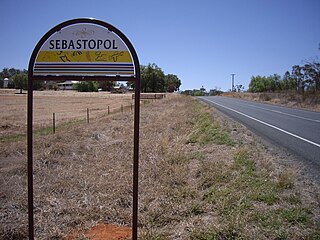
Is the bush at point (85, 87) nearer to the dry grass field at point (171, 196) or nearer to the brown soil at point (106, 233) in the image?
the dry grass field at point (171, 196)

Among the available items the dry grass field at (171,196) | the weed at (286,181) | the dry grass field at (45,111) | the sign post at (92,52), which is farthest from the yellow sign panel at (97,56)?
the dry grass field at (45,111)

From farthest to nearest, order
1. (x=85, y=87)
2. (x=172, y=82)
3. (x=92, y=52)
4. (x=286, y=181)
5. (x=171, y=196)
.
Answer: (x=172, y=82) < (x=85, y=87) < (x=286, y=181) < (x=171, y=196) < (x=92, y=52)

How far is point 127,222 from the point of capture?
4.38 m

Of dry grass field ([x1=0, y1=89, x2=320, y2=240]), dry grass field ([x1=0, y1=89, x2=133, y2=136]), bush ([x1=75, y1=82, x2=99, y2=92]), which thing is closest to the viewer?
dry grass field ([x1=0, y1=89, x2=320, y2=240])

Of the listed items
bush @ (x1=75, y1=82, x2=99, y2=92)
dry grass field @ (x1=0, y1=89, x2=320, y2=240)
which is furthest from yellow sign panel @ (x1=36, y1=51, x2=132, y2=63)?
bush @ (x1=75, y1=82, x2=99, y2=92)

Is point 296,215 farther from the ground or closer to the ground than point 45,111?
farther from the ground

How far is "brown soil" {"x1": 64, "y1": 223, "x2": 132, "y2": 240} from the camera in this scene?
3.91 metres

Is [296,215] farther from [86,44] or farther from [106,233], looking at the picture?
[86,44]

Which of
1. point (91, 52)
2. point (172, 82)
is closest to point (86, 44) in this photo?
point (91, 52)

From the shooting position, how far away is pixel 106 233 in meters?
4.02

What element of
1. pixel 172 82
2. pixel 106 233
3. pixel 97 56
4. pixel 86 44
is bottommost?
pixel 106 233

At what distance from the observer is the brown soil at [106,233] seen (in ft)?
12.8

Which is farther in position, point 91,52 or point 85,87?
point 85,87

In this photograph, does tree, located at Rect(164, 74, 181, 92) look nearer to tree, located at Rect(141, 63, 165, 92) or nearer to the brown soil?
tree, located at Rect(141, 63, 165, 92)
